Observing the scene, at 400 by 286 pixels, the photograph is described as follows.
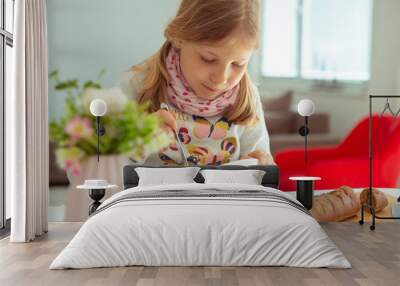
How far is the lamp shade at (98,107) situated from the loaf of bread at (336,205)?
8.78 ft

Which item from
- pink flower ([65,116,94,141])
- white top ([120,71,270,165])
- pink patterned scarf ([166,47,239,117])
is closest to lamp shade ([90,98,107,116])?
pink flower ([65,116,94,141])

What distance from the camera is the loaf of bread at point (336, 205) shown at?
7.14m

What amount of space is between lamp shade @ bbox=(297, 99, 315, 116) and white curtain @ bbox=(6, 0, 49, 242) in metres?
2.85

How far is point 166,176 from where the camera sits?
661 centimetres

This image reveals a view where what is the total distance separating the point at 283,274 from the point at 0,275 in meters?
1.96

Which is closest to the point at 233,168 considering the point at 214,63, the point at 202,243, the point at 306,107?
the point at 306,107

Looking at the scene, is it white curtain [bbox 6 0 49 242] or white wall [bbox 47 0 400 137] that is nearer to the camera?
white curtain [bbox 6 0 49 242]

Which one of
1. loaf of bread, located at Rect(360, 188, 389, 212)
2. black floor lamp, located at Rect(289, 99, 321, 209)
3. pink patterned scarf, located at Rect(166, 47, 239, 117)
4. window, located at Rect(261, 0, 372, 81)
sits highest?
window, located at Rect(261, 0, 372, 81)

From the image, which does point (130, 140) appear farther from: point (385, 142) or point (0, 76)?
point (385, 142)

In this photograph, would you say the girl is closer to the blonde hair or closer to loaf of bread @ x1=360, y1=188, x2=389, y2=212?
the blonde hair

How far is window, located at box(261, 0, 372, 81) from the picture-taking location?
7188 mm

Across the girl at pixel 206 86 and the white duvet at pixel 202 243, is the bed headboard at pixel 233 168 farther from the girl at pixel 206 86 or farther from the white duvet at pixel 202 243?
the white duvet at pixel 202 243

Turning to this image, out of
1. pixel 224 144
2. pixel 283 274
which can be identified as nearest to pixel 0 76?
pixel 224 144

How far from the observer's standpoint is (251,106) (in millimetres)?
7184
